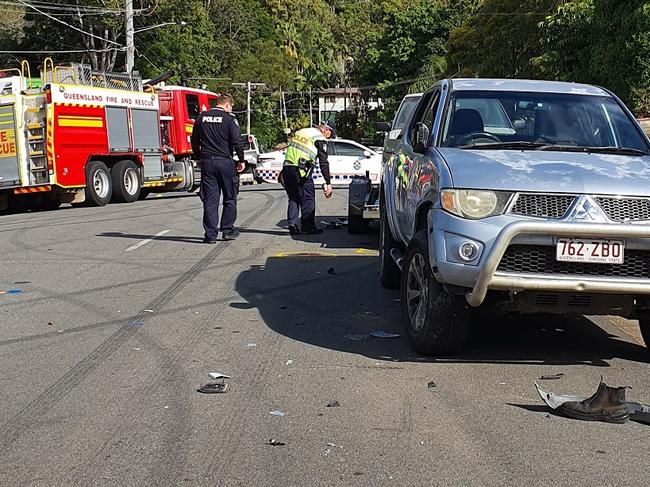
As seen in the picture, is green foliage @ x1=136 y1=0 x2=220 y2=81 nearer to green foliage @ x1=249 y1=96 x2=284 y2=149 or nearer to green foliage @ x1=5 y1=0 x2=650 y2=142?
green foliage @ x1=5 y1=0 x2=650 y2=142

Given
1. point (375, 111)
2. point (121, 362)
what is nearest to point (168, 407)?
point (121, 362)

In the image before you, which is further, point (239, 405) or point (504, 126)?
point (504, 126)

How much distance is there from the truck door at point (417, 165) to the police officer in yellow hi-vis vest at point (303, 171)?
18.5ft

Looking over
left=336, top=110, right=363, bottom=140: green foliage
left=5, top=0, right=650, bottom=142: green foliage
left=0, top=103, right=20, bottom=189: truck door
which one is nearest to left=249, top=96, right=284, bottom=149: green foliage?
left=5, top=0, right=650, bottom=142: green foliage

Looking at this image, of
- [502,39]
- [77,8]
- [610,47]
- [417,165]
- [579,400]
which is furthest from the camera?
[502,39]

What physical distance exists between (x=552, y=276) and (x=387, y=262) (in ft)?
12.0

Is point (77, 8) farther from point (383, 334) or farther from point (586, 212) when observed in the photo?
point (586, 212)

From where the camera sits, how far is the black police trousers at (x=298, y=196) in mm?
14125

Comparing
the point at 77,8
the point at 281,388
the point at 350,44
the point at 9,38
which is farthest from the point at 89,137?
the point at 350,44

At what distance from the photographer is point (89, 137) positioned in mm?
21906

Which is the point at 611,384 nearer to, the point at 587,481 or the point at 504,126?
the point at 587,481

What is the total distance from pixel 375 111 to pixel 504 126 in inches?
3031

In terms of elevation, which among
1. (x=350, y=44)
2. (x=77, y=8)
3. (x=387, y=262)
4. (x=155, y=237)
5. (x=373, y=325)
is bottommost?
(x=155, y=237)

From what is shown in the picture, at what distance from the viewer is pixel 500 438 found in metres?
4.85
